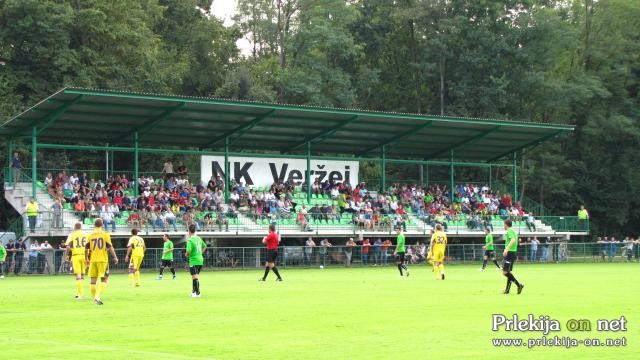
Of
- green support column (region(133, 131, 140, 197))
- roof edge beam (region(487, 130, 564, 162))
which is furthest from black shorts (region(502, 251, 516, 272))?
roof edge beam (region(487, 130, 564, 162))

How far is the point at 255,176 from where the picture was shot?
2135 inches

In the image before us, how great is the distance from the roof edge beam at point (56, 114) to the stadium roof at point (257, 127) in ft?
0.17

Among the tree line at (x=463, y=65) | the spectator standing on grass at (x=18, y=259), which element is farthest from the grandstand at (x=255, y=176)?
the tree line at (x=463, y=65)

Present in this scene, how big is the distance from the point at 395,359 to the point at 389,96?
6797 centimetres

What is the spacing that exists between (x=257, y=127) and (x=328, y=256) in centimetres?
817

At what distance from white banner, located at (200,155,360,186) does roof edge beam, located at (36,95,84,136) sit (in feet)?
29.7

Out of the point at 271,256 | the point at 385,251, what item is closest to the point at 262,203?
the point at 385,251

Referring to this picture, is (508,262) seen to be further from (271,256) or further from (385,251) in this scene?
(385,251)

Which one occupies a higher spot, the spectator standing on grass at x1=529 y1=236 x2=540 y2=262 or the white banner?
the white banner

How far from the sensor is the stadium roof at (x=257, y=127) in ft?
149

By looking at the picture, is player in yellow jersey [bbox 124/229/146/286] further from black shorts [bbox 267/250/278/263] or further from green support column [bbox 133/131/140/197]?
green support column [bbox 133/131/140/197]

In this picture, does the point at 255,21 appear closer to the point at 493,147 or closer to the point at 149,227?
the point at 493,147

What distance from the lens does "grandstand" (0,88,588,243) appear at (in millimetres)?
45500

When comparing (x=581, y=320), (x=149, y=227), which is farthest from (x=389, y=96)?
(x=581, y=320)
